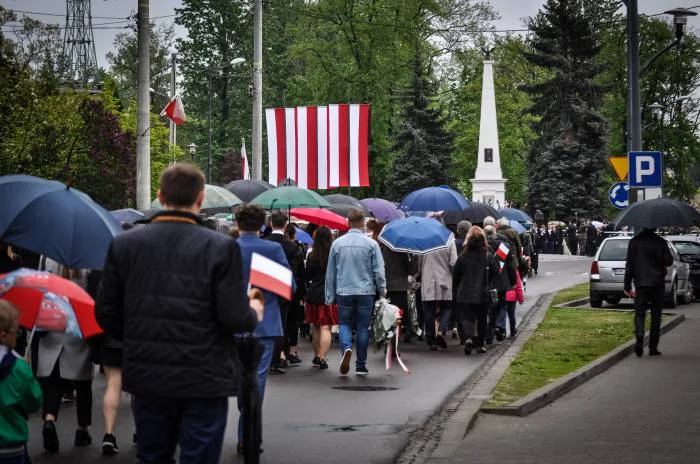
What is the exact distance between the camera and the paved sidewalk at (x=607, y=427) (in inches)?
390

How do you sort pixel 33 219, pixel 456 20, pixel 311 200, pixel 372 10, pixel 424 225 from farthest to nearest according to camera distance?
1. pixel 456 20
2. pixel 372 10
3. pixel 311 200
4. pixel 424 225
5. pixel 33 219

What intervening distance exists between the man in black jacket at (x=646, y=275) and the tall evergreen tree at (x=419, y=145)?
5782 centimetres

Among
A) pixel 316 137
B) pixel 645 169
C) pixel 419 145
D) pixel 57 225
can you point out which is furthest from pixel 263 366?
pixel 419 145

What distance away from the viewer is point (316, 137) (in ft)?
107

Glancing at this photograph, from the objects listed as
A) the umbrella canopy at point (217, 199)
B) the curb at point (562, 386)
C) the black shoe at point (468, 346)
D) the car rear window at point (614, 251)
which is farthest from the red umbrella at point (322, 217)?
the car rear window at point (614, 251)

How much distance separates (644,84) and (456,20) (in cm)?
1312

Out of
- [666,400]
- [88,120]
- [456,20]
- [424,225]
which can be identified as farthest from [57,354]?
→ [456,20]

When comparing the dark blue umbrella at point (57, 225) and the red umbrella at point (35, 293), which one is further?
the dark blue umbrella at point (57, 225)

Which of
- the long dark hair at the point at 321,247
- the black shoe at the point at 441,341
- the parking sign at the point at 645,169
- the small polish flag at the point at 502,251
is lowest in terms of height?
the black shoe at the point at 441,341

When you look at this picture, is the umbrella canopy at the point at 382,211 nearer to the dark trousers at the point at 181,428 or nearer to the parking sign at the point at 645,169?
the parking sign at the point at 645,169

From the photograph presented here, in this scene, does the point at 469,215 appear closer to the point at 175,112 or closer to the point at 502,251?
the point at 502,251

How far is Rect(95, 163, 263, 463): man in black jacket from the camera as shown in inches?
228

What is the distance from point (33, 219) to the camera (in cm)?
841

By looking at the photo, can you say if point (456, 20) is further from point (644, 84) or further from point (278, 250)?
point (278, 250)
